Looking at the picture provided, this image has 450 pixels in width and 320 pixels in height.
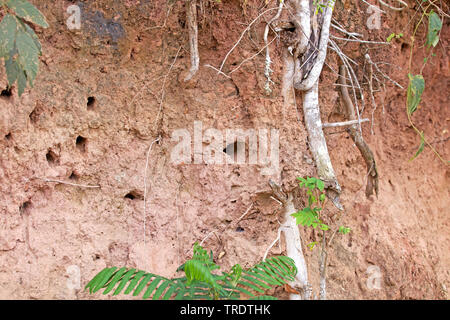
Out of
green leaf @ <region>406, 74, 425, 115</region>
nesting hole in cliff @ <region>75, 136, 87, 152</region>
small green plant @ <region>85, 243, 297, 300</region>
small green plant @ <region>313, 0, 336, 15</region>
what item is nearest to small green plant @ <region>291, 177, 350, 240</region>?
small green plant @ <region>85, 243, 297, 300</region>

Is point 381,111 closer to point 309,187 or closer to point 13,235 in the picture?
point 309,187

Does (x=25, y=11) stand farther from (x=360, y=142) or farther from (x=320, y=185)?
(x=360, y=142)

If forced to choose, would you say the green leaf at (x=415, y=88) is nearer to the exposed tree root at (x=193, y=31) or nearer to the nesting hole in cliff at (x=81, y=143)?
the exposed tree root at (x=193, y=31)

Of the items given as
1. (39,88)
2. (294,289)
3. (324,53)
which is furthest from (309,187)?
(39,88)

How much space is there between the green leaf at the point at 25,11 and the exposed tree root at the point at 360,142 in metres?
2.14

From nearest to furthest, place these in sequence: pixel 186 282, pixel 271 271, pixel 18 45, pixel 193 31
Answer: pixel 18 45
pixel 186 282
pixel 271 271
pixel 193 31

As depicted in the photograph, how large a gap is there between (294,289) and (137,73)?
→ 5.74 feet

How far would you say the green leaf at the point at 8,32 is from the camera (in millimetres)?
2098

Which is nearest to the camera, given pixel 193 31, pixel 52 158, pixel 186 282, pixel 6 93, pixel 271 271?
pixel 186 282

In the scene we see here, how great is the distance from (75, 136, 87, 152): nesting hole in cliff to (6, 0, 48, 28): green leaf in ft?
3.53

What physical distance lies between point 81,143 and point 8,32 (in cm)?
113

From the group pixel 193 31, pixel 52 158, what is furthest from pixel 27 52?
pixel 193 31

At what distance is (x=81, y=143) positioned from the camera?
10.3 ft

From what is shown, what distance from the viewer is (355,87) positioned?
380 cm
